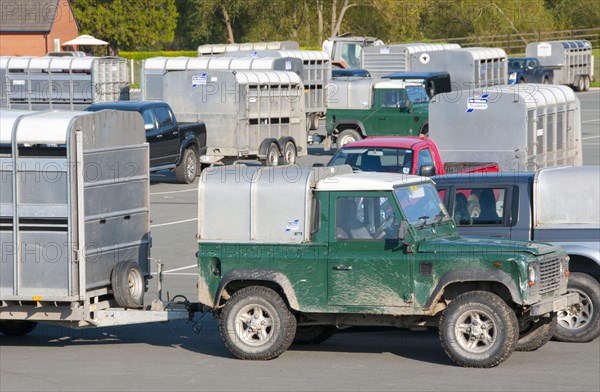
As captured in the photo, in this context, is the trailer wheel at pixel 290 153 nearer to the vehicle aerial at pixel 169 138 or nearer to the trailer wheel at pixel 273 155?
the trailer wheel at pixel 273 155

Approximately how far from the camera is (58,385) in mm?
10742

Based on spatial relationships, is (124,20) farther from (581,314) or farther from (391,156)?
(581,314)

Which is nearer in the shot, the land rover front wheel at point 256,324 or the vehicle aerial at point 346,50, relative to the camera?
the land rover front wheel at point 256,324

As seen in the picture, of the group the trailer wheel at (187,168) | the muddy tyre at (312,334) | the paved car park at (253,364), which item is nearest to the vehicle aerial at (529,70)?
the trailer wheel at (187,168)

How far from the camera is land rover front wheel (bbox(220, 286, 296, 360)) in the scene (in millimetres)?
11555

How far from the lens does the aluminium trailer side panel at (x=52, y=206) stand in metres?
11.6

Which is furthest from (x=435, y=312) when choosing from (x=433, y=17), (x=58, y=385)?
(x=433, y=17)

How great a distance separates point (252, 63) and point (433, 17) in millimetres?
43772

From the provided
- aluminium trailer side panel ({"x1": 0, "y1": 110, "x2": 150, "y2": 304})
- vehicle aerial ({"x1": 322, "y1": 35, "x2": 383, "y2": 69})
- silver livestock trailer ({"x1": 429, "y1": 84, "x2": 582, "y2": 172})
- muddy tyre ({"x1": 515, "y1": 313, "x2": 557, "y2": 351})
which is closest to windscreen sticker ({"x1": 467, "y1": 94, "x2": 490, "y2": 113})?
silver livestock trailer ({"x1": 429, "y1": 84, "x2": 582, "y2": 172})

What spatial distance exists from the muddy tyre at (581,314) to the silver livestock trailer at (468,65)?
28603 mm

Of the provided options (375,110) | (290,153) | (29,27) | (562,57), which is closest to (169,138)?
(290,153)

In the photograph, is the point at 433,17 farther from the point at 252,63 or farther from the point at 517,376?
the point at 517,376

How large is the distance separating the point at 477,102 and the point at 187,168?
30.3ft

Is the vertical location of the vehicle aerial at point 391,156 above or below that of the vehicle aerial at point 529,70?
below
